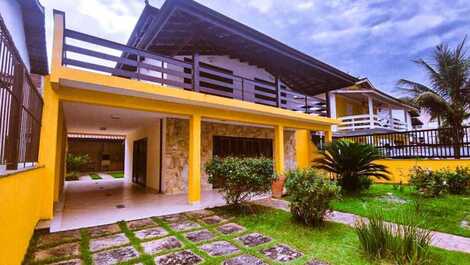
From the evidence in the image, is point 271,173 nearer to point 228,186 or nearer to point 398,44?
point 228,186

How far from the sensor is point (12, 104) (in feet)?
9.59

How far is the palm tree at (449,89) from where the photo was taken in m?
12.8

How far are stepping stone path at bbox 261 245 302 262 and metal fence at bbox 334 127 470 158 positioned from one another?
8.58 metres

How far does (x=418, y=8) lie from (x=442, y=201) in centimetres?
1119

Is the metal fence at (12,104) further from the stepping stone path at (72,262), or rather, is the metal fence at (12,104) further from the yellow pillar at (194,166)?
the yellow pillar at (194,166)

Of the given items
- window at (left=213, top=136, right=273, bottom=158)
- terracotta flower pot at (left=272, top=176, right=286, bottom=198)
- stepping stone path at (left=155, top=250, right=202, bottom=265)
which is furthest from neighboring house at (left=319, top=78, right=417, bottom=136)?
stepping stone path at (left=155, top=250, right=202, bottom=265)

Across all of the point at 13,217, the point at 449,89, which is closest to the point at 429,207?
the point at 13,217

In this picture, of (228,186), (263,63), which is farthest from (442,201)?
(263,63)

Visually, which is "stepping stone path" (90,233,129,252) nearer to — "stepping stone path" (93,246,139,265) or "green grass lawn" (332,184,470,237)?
"stepping stone path" (93,246,139,265)

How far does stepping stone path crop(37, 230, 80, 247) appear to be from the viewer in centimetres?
430

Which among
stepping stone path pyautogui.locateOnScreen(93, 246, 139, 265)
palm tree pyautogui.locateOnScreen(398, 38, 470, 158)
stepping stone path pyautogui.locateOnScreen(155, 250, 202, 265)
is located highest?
palm tree pyautogui.locateOnScreen(398, 38, 470, 158)

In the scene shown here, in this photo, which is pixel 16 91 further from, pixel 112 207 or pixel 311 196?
pixel 311 196

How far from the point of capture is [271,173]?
264 inches

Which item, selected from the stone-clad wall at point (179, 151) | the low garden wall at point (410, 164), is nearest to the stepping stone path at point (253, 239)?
the stone-clad wall at point (179, 151)
